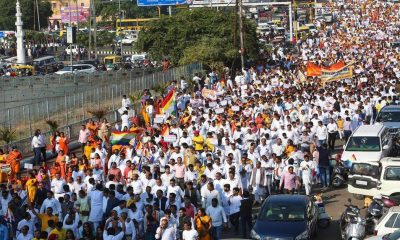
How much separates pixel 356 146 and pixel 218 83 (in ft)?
48.1

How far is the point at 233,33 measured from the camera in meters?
56.2

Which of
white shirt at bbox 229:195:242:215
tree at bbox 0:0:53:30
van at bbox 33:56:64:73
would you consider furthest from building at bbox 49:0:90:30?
white shirt at bbox 229:195:242:215

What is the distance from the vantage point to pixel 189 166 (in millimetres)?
23047

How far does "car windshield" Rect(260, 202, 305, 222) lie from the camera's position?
19.5 meters

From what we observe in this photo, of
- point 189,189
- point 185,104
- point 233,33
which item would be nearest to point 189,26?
point 233,33

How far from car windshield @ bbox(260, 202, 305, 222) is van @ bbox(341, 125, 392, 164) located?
6.40m

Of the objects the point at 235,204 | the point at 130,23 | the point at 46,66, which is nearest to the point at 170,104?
the point at 235,204

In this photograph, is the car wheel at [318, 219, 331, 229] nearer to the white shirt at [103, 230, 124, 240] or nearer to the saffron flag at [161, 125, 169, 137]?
the white shirt at [103, 230, 124, 240]

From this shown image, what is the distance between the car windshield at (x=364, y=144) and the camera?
2666 cm

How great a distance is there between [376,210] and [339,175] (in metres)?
5.33

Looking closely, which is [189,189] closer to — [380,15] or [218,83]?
[218,83]

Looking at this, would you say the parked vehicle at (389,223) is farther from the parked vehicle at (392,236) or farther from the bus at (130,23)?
the bus at (130,23)

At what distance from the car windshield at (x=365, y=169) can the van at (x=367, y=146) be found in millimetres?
1506

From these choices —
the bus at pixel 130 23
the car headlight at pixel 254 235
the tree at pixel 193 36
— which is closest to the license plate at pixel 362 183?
the car headlight at pixel 254 235
